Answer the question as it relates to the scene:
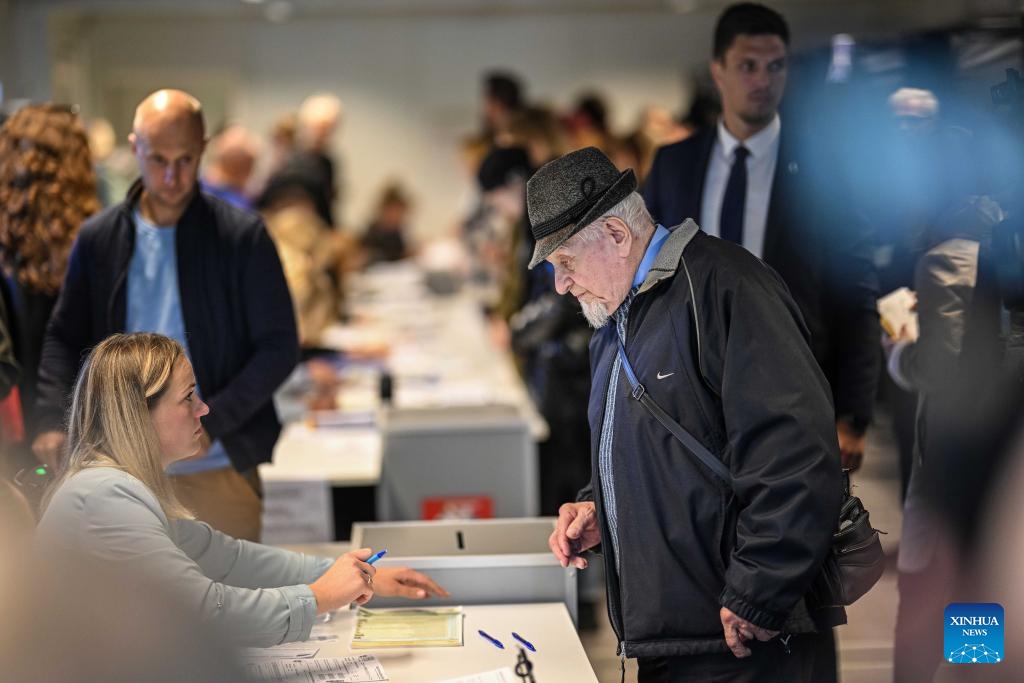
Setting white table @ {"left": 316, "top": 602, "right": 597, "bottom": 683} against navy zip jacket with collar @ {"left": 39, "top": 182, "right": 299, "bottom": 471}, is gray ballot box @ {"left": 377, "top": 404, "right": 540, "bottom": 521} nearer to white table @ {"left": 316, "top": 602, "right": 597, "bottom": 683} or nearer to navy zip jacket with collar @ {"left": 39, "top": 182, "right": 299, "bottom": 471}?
navy zip jacket with collar @ {"left": 39, "top": 182, "right": 299, "bottom": 471}

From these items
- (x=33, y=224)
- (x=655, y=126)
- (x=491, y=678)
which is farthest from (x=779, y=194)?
(x=655, y=126)

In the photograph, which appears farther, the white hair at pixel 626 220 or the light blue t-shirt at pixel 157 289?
the light blue t-shirt at pixel 157 289

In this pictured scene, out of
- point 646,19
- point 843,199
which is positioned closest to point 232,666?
point 843,199

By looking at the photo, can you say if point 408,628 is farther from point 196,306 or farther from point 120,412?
point 196,306

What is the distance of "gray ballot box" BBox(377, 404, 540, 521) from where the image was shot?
399cm

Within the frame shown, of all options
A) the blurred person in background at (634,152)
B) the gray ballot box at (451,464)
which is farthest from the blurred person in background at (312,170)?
the gray ballot box at (451,464)

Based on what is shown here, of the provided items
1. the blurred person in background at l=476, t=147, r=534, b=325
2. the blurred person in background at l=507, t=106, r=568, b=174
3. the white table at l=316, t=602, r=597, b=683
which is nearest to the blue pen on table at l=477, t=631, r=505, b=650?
the white table at l=316, t=602, r=597, b=683

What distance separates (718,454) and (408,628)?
0.83 meters

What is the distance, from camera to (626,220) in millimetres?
2084

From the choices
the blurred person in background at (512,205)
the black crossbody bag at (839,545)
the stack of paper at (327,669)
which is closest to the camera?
the black crossbody bag at (839,545)

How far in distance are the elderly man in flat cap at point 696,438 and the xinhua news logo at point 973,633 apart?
573 millimetres

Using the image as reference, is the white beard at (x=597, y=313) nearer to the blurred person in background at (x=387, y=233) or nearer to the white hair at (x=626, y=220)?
the white hair at (x=626, y=220)

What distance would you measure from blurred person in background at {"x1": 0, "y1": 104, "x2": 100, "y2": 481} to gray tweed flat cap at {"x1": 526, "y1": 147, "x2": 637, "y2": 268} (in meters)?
1.62

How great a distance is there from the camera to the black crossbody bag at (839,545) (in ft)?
6.55
